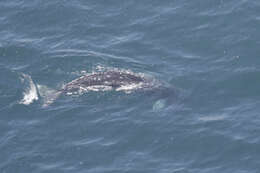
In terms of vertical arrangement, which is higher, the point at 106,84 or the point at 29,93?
the point at 29,93

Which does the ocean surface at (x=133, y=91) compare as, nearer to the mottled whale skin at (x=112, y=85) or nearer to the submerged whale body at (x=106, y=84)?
the mottled whale skin at (x=112, y=85)

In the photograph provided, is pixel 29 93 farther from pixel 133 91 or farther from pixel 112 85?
pixel 133 91

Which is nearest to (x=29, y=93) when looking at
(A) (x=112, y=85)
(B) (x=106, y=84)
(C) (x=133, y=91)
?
(B) (x=106, y=84)

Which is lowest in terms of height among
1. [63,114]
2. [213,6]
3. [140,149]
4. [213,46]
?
[140,149]

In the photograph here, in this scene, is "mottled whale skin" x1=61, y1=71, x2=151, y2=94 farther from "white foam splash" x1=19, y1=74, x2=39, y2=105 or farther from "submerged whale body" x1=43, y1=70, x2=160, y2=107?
"white foam splash" x1=19, y1=74, x2=39, y2=105

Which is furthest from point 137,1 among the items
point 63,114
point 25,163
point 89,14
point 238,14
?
point 25,163

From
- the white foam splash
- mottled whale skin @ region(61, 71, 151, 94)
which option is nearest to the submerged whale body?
mottled whale skin @ region(61, 71, 151, 94)

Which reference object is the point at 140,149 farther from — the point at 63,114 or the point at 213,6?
the point at 213,6
